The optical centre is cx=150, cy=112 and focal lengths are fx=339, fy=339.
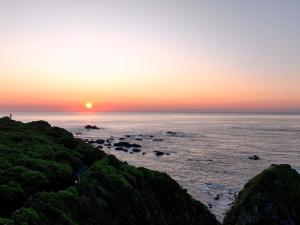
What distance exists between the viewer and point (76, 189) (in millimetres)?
18203

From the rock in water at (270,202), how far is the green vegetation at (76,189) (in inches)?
267

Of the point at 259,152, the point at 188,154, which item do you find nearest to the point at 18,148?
the point at 188,154

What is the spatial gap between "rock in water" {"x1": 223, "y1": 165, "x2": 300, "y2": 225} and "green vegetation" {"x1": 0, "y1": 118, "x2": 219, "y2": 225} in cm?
679

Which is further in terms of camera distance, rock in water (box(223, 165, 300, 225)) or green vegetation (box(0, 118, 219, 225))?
rock in water (box(223, 165, 300, 225))

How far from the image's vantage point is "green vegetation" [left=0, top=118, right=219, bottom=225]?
50.3ft

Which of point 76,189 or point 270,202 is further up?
point 76,189

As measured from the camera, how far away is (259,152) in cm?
10200

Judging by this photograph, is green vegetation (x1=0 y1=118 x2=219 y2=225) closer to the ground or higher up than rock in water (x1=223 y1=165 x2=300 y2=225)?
higher up

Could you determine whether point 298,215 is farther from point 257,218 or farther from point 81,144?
point 81,144

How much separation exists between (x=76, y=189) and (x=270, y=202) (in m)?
23.8

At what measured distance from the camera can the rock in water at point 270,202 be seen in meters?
33.8

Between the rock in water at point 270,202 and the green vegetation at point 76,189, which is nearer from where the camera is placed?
the green vegetation at point 76,189

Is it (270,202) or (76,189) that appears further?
(270,202)

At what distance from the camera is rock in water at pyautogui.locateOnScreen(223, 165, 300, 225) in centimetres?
3381
